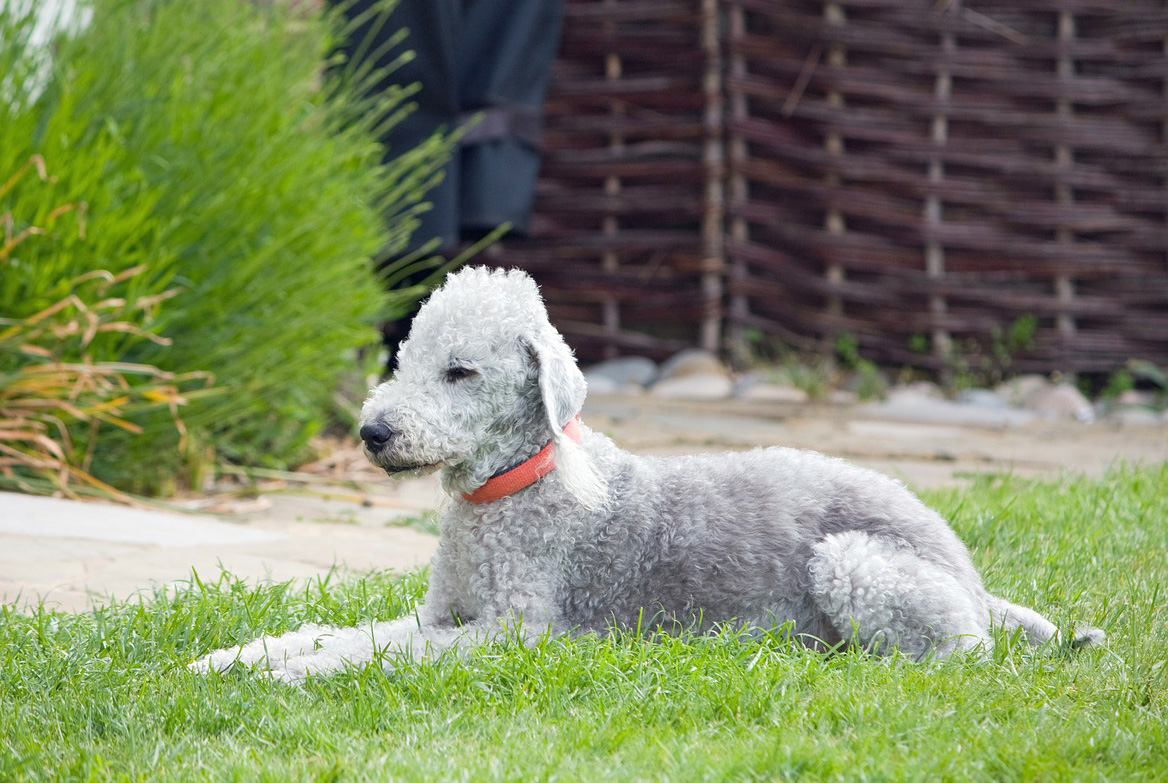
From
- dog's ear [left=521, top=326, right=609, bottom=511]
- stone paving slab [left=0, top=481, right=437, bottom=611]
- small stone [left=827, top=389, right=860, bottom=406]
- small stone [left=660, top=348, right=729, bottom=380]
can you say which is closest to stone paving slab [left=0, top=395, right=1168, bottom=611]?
stone paving slab [left=0, top=481, right=437, bottom=611]

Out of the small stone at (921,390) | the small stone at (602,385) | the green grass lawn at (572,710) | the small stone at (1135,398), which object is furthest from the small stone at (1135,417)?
the green grass lawn at (572,710)

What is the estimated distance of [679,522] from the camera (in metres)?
3.04

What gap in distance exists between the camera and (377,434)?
9.17 ft

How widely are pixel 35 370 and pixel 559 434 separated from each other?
2.71m

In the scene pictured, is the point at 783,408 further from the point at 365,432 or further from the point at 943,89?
the point at 365,432

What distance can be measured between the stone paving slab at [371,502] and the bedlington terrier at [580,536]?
0.37 meters

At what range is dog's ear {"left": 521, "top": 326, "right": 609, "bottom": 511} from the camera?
291 centimetres

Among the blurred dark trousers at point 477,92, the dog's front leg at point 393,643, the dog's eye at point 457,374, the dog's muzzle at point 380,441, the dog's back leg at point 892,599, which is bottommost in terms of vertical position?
the dog's front leg at point 393,643

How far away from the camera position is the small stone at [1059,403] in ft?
28.5

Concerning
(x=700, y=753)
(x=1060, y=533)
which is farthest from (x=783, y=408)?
(x=700, y=753)

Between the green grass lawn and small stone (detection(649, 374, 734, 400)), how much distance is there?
594 centimetres

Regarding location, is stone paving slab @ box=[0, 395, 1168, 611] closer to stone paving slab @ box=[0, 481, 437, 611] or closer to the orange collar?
stone paving slab @ box=[0, 481, 437, 611]

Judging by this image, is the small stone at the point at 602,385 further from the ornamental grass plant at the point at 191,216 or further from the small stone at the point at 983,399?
the ornamental grass plant at the point at 191,216

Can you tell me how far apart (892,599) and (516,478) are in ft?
3.16
